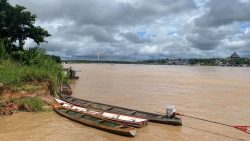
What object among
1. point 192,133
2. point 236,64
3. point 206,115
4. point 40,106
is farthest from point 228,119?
point 236,64

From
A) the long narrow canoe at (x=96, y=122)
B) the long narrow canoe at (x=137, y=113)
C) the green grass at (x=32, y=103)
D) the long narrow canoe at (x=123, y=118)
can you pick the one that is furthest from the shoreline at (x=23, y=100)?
the long narrow canoe at (x=137, y=113)

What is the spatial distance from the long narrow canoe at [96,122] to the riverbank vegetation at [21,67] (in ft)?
4.45

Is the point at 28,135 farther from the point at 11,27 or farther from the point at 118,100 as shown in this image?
the point at 11,27

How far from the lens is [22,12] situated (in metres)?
25.1

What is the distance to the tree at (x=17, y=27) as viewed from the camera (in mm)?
24844

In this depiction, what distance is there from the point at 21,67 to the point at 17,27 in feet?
20.6

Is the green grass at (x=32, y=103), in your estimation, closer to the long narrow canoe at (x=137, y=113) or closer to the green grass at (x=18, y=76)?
the green grass at (x=18, y=76)

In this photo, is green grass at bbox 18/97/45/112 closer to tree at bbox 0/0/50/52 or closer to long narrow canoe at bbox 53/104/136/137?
long narrow canoe at bbox 53/104/136/137

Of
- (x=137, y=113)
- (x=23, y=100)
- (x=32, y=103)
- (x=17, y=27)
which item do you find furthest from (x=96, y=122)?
(x=17, y=27)

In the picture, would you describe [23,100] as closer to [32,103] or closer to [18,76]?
[32,103]

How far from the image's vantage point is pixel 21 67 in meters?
20.3

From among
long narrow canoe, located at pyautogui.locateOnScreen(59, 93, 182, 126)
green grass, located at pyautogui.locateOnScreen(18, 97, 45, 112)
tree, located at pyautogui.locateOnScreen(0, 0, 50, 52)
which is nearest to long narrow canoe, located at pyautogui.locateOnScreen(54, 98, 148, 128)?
long narrow canoe, located at pyautogui.locateOnScreen(59, 93, 182, 126)

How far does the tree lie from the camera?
2484 centimetres

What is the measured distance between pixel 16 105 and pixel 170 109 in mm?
7803
